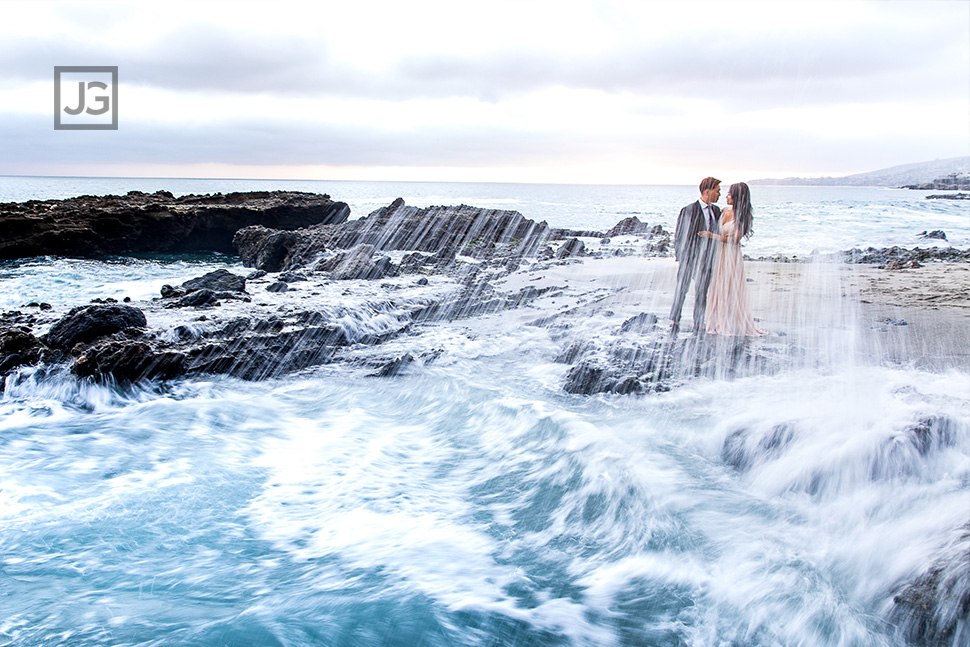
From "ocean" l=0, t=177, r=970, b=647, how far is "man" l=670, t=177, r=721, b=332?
1618 mm

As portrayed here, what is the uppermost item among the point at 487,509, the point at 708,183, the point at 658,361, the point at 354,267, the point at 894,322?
the point at 708,183

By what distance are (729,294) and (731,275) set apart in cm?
34

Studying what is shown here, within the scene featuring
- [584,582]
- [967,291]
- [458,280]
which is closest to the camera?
[584,582]

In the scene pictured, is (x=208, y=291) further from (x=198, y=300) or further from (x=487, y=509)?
(x=487, y=509)

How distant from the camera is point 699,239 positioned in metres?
7.31

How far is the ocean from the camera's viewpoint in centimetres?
345

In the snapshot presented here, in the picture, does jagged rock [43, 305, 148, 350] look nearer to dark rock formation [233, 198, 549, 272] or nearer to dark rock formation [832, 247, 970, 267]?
dark rock formation [233, 198, 549, 272]

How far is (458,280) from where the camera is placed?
1479cm

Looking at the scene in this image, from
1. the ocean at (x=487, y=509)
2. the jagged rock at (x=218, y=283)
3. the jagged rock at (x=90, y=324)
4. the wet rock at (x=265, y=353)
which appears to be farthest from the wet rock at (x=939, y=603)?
the jagged rock at (x=218, y=283)

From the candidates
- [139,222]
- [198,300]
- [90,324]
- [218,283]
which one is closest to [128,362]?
[90,324]

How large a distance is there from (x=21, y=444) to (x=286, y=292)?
6.74m

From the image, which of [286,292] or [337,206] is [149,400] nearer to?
[286,292]

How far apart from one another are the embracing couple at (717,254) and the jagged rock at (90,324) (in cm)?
782

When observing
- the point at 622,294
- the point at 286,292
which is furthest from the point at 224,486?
the point at 622,294
